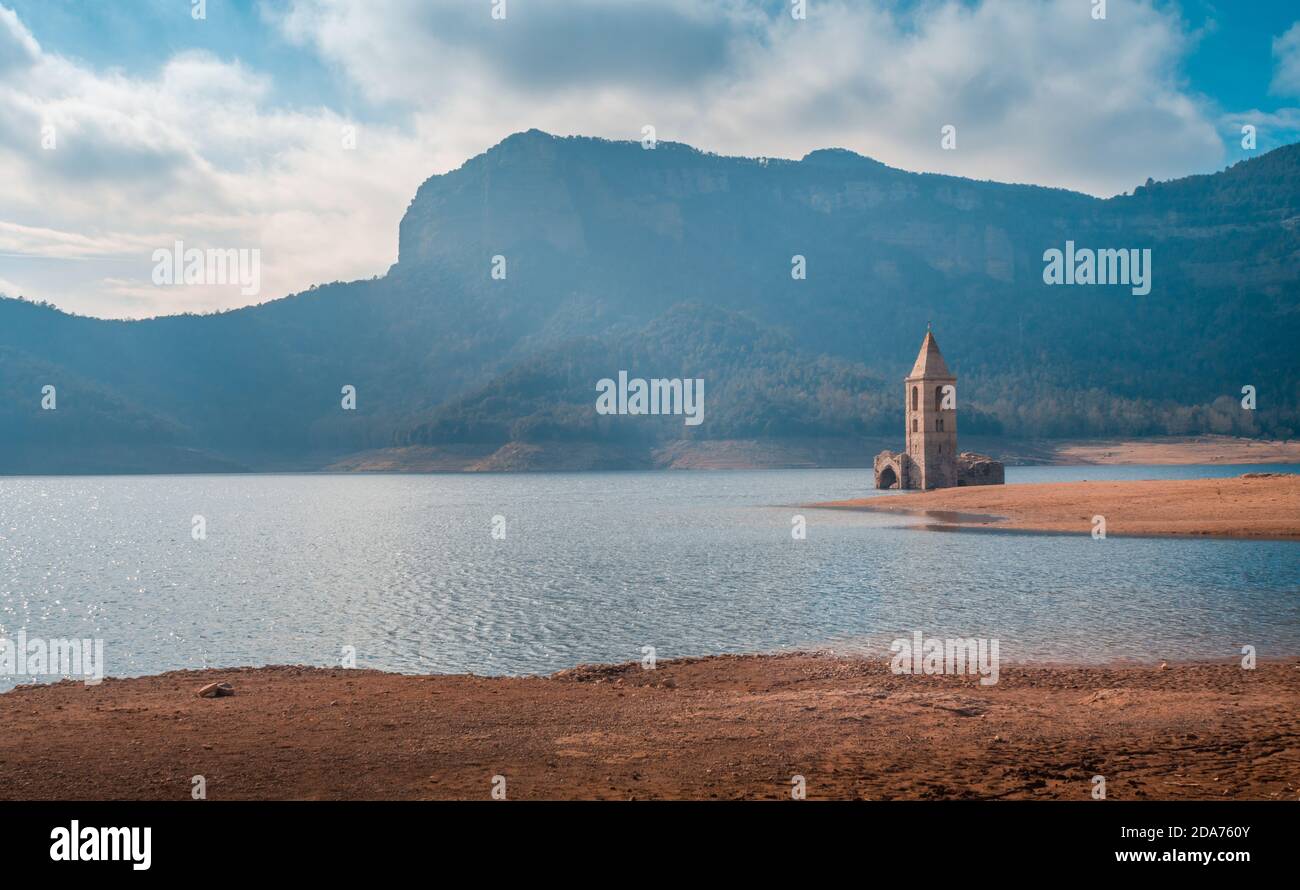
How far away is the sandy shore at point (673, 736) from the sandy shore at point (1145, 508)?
32.2m

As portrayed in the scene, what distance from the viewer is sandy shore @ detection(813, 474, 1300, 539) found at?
45.2m

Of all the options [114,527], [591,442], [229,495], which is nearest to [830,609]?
[114,527]

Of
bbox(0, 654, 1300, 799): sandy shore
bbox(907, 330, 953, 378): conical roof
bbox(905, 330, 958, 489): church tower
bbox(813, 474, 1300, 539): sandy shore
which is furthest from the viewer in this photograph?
bbox(907, 330, 953, 378): conical roof

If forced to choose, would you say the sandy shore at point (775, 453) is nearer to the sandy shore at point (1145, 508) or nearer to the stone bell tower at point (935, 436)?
the stone bell tower at point (935, 436)

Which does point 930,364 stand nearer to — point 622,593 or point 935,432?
point 935,432

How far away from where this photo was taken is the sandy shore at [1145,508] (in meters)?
45.2

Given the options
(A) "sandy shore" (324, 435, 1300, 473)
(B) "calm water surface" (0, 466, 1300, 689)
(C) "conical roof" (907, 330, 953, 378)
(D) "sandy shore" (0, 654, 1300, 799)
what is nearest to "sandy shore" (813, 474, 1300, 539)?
(B) "calm water surface" (0, 466, 1300, 689)

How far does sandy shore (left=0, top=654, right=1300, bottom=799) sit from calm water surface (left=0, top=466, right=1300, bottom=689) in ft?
14.0

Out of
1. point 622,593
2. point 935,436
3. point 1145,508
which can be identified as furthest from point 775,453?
point 622,593

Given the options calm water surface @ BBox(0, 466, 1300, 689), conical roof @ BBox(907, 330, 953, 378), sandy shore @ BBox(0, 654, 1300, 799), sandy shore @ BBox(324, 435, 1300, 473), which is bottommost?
calm water surface @ BBox(0, 466, 1300, 689)

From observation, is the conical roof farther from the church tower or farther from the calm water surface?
the calm water surface
